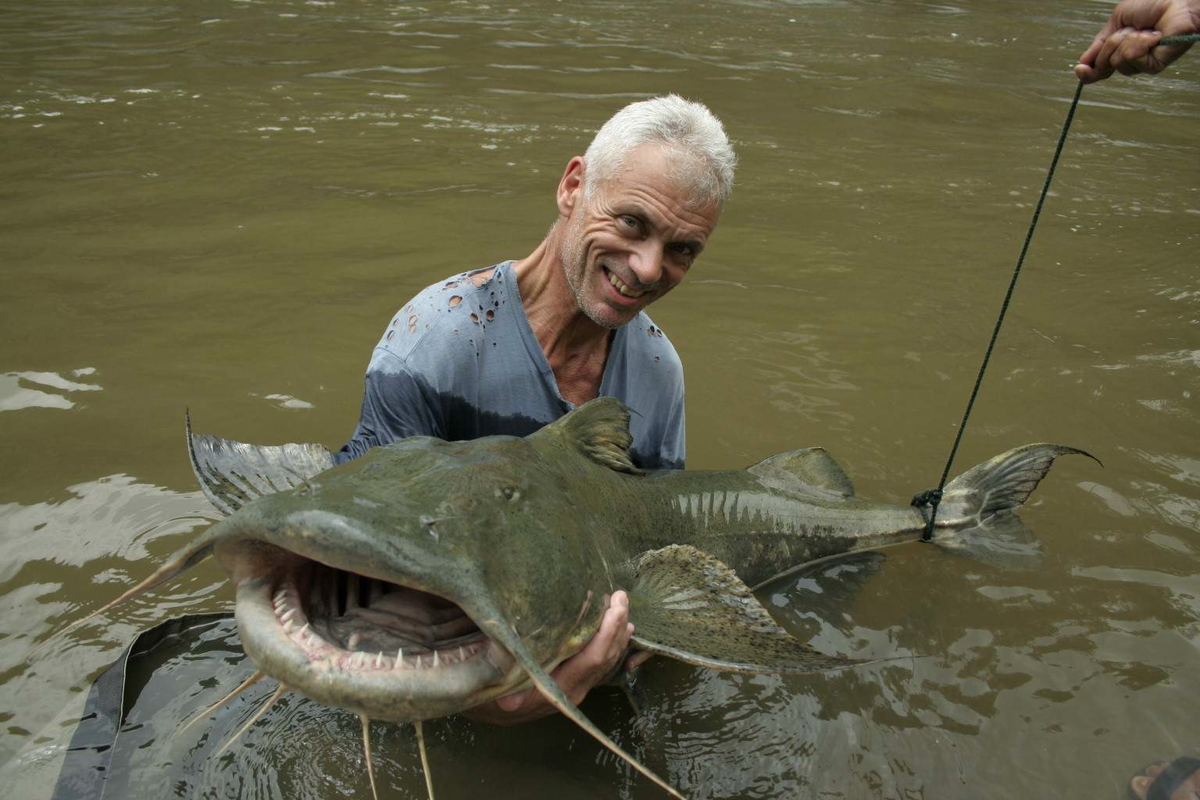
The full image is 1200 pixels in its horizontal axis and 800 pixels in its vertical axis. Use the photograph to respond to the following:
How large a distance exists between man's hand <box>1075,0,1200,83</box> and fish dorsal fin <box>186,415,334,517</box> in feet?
7.09

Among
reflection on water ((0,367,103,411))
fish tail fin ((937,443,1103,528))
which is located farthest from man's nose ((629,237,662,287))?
reflection on water ((0,367,103,411))

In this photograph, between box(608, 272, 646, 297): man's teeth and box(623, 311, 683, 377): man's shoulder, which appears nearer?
box(608, 272, 646, 297): man's teeth

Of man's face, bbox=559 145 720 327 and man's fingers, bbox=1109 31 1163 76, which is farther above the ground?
man's fingers, bbox=1109 31 1163 76

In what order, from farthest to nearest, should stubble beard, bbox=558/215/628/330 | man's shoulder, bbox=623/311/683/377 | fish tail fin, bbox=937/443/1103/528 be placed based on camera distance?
fish tail fin, bbox=937/443/1103/528
man's shoulder, bbox=623/311/683/377
stubble beard, bbox=558/215/628/330

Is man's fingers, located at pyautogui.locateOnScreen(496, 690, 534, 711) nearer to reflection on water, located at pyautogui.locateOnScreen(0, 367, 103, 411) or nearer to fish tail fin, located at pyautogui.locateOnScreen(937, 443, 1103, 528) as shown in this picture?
fish tail fin, located at pyautogui.locateOnScreen(937, 443, 1103, 528)

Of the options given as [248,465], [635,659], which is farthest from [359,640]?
[635,659]

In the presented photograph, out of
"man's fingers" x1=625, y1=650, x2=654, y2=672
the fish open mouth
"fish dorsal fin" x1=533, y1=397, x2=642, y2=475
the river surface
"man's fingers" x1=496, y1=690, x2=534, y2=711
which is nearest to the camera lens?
the fish open mouth

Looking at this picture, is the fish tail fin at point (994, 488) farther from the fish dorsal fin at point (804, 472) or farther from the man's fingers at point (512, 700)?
the man's fingers at point (512, 700)

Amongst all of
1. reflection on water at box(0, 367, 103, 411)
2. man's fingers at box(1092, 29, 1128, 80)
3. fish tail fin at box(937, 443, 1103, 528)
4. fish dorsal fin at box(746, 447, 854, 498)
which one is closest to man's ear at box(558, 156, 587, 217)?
fish dorsal fin at box(746, 447, 854, 498)

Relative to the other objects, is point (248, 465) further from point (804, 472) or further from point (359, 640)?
point (804, 472)

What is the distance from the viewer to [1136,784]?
2402 millimetres

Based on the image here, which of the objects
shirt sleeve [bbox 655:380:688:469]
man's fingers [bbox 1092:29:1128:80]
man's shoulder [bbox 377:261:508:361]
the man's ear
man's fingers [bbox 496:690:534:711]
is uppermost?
man's fingers [bbox 1092:29:1128:80]

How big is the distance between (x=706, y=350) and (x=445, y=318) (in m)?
2.22

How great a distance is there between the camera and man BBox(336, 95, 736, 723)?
2.56m
